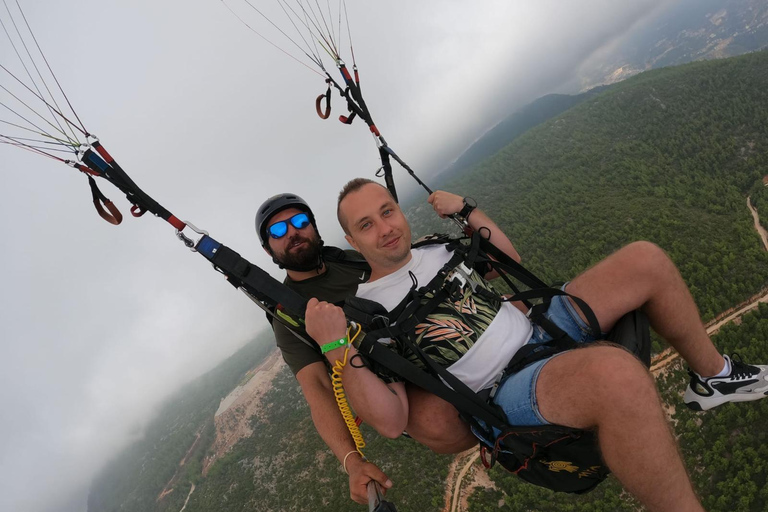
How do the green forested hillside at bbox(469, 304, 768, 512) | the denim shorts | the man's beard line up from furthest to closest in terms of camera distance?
1. the green forested hillside at bbox(469, 304, 768, 512)
2. the man's beard
3. the denim shorts

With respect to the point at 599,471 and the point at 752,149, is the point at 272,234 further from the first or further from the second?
the point at 752,149

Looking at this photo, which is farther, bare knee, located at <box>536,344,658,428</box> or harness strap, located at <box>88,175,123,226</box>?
harness strap, located at <box>88,175,123,226</box>

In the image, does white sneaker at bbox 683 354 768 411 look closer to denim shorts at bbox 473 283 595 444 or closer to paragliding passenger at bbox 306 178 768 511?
paragliding passenger at bbox 306 178 768 511

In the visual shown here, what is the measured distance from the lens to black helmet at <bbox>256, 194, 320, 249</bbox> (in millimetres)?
4012

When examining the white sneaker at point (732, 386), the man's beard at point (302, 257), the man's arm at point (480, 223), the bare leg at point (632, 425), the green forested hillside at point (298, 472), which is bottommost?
the green forested hillside at point (298, 472)

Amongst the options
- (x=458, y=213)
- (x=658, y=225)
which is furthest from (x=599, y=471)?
(x=658, y=225)

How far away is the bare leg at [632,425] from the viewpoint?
1.81 meters

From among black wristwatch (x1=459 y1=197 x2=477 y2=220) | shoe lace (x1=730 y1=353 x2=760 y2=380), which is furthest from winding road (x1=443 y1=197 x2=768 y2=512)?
black wristwatch (x1=459 y1=197 x2=477 y2=220)

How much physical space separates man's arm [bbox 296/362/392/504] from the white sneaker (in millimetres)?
2709

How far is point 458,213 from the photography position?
11.6 ft

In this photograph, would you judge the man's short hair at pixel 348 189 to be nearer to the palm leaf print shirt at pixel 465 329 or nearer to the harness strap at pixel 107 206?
the palm leaf print shirt at pixel 465 329

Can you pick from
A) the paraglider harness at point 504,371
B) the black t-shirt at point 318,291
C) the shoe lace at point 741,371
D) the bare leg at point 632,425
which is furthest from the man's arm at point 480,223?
the shoe lace at point 741,371

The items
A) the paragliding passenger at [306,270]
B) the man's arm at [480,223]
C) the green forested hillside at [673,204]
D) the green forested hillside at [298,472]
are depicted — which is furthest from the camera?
the green forested hillside at [298,472]

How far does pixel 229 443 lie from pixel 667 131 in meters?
88.5
